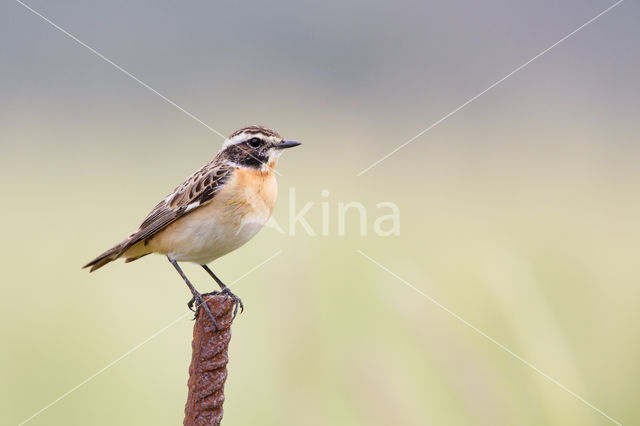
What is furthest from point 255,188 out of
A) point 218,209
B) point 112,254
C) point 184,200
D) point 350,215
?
point 350,215

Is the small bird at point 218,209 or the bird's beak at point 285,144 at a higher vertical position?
the bird's beak at point 285,144

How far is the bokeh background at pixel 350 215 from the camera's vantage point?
370 centimetres

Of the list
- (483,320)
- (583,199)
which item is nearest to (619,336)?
(483,320)

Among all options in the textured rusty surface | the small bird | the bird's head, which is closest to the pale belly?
the small bird

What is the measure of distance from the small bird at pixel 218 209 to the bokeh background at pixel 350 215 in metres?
0.50

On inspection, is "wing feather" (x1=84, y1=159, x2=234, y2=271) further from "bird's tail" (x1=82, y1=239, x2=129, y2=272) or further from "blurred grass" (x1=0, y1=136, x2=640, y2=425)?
"blurred grass" (x1=0, y1=136, x2=640, y2=425)

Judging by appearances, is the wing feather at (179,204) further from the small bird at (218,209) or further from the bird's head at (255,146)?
the bird's head at (255,146)

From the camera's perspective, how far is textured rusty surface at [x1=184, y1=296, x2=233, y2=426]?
103 inches

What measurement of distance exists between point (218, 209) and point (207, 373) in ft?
3.89

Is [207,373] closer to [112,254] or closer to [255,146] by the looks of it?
[112,254]

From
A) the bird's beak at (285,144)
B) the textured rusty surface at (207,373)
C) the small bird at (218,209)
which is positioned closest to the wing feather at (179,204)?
the small bird at (218,209)

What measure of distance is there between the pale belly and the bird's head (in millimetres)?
211

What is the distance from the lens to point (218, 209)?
3.71 metres

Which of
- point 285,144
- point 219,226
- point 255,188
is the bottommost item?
point 219,226
